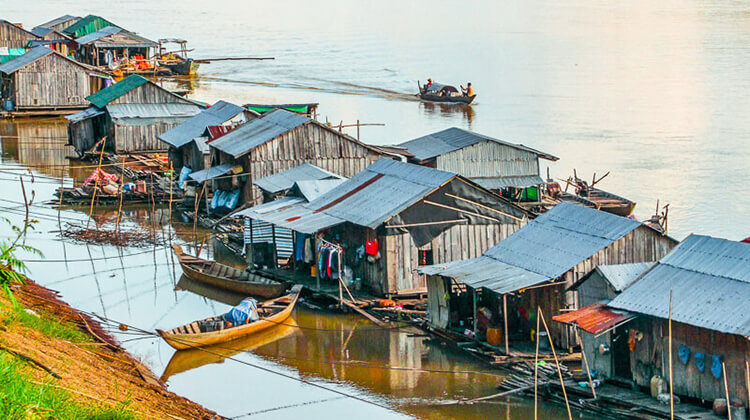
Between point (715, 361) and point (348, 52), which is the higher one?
point (348, 52)

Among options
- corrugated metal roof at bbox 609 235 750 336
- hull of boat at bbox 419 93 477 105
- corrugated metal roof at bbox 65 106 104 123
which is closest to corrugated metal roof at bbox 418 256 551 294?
corrugated metal roof at bbox 609 235 750 336

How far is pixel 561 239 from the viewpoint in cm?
2053

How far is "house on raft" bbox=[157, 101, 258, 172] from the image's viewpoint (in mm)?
35781

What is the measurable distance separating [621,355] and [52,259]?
17207 mm

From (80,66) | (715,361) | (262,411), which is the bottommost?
(262,411)

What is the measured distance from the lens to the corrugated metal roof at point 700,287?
1579 centimetres

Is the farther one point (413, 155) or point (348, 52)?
point (348, 52)

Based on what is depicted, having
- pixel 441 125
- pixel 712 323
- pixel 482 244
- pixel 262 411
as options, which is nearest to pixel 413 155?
pixel 482 244

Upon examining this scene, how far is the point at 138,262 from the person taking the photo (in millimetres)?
28578

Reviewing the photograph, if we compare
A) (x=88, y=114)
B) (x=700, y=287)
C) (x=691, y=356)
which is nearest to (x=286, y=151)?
(x=88, y=114)

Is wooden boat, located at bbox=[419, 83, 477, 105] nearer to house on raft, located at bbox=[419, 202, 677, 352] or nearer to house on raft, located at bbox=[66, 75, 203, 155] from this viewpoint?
house on raft, located at bbox=[66, 75, 203, 155]

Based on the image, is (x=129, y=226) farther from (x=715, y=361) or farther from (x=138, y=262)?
(x=715, y=361)

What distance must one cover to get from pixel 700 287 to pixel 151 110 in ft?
101

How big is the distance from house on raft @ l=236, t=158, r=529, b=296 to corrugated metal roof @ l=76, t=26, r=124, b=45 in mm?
45281
